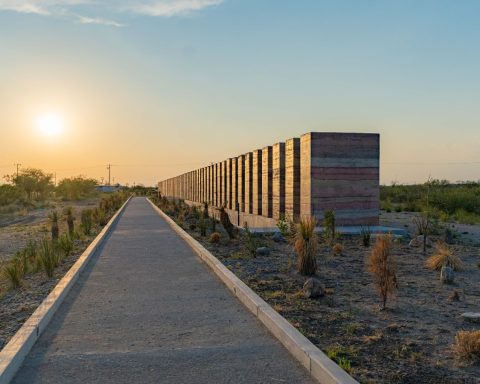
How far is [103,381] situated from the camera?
475 centimetres

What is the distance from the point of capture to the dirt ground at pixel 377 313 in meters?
5.04

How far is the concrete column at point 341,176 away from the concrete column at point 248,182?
22.7 feet

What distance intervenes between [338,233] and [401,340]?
33.4ft

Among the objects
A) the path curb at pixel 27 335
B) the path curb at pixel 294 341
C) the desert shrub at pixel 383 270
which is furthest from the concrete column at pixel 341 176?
the path curb at pixel 27 335

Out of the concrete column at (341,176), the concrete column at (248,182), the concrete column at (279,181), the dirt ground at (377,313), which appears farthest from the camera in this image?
the concrete column at (248,182)

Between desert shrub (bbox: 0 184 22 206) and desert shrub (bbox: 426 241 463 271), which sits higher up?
desert shrub (bbox: 0 184 22 206)

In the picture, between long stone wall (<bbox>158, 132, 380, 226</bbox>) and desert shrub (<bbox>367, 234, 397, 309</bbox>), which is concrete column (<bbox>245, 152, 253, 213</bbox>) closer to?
long stone wall (<bbox>158, 132, 380, 226</bbox>)

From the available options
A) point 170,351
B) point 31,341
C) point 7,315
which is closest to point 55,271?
point 7,315

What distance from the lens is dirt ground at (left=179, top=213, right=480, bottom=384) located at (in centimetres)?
504

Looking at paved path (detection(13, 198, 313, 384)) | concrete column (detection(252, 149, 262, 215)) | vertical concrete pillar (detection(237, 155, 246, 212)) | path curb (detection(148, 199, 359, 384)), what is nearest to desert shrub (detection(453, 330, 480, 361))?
path curb (detection(148, 199, 359, 384))

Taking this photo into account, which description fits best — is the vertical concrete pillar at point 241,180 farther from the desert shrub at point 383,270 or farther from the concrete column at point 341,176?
the desert shrub at point 383,270

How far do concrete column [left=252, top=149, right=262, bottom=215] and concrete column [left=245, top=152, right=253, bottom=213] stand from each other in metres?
0.68

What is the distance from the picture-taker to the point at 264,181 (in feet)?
74.7

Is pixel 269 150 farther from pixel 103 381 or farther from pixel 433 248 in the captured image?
pixel 103 381
